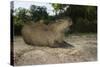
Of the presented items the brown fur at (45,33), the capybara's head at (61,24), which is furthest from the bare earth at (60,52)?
the capybara's head at (61,24)

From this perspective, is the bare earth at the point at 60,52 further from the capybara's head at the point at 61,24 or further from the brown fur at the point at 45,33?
the capybara's head at the point at 61,24

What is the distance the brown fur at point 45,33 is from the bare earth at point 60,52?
9cm

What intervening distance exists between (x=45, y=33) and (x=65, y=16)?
456mm

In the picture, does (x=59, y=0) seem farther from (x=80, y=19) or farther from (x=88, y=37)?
(x=88, y=37)

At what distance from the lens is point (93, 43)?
11.0ft

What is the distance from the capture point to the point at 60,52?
311 centimetres

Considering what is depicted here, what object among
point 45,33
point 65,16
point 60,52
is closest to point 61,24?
point 65,16

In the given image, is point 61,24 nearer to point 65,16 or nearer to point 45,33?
point 65,16

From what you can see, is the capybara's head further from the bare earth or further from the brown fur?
the bare earth

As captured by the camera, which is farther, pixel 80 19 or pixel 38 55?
pixel 80 19
